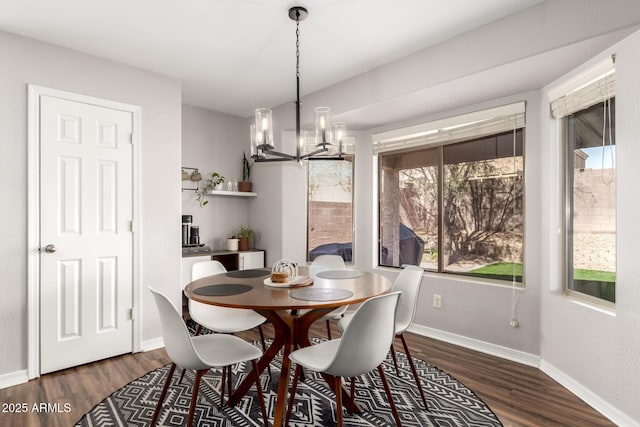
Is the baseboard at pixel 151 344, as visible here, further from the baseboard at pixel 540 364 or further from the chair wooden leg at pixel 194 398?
the baseboard at pixel 540 364

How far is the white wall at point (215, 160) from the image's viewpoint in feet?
13.8

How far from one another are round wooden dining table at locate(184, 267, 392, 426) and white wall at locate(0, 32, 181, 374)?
1066mm

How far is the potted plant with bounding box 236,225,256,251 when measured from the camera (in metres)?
4.31

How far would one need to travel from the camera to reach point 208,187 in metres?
4.31

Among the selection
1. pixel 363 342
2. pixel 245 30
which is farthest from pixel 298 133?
pixel 363 342

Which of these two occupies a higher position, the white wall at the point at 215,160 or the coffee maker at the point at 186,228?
the white wall at the point at 215,160

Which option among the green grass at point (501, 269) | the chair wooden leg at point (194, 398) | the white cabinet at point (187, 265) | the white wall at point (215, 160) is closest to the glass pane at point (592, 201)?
the green grass at point (501, 269)

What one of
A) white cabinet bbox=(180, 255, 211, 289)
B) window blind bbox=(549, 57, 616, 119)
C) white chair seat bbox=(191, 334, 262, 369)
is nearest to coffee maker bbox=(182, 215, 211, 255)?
white cabinet bbox=(180, 255, 211, 289)

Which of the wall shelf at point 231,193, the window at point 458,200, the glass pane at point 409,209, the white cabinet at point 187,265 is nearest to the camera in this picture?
the window at point 458,200

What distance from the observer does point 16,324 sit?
A: 249 centimetres

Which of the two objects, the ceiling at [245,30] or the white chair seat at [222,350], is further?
the ceiling at [245,30]

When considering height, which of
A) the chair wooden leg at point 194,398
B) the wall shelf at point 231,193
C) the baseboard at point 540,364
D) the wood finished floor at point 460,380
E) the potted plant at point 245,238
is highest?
the wall shelf at point 231,193

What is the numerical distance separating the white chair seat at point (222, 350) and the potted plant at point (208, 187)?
2473 mm

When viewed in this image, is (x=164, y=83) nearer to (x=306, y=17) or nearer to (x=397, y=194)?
(x=306, y=17)
